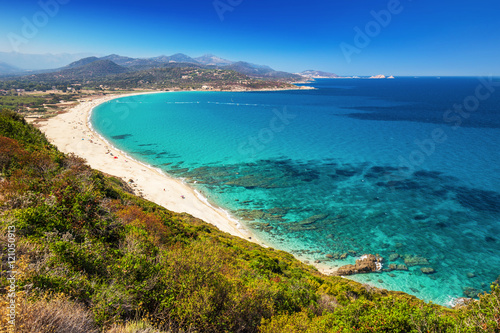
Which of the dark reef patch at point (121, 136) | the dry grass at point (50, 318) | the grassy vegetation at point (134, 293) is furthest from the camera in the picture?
the dark reef patch at point (121, 136)

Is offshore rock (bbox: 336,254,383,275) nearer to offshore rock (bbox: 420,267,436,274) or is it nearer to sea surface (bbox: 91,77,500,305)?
sea surface (bbox: 91,77,500,305)

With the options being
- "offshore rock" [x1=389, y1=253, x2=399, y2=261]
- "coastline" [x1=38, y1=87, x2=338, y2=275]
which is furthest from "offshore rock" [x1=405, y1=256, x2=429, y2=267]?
"coastline" [x1=38, y1=87, x2=338, y2=275]

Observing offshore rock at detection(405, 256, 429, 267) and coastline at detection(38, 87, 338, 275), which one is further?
coastline at detection(38, 87, 338, 275)

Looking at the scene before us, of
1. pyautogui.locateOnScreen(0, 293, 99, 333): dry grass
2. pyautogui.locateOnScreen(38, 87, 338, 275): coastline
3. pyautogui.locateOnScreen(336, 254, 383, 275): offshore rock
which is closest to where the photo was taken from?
pyautogui.locateOnScreen(0, 293, 99, 333): dry grass

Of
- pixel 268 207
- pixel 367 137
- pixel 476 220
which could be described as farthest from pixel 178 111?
pixel 476 220

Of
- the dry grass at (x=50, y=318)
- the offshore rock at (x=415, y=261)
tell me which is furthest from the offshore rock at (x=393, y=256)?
the dry grass at (x=50, y=318)

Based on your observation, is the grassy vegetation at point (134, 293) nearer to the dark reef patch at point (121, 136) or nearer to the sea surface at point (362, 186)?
the sea surface at point (362, 186)
